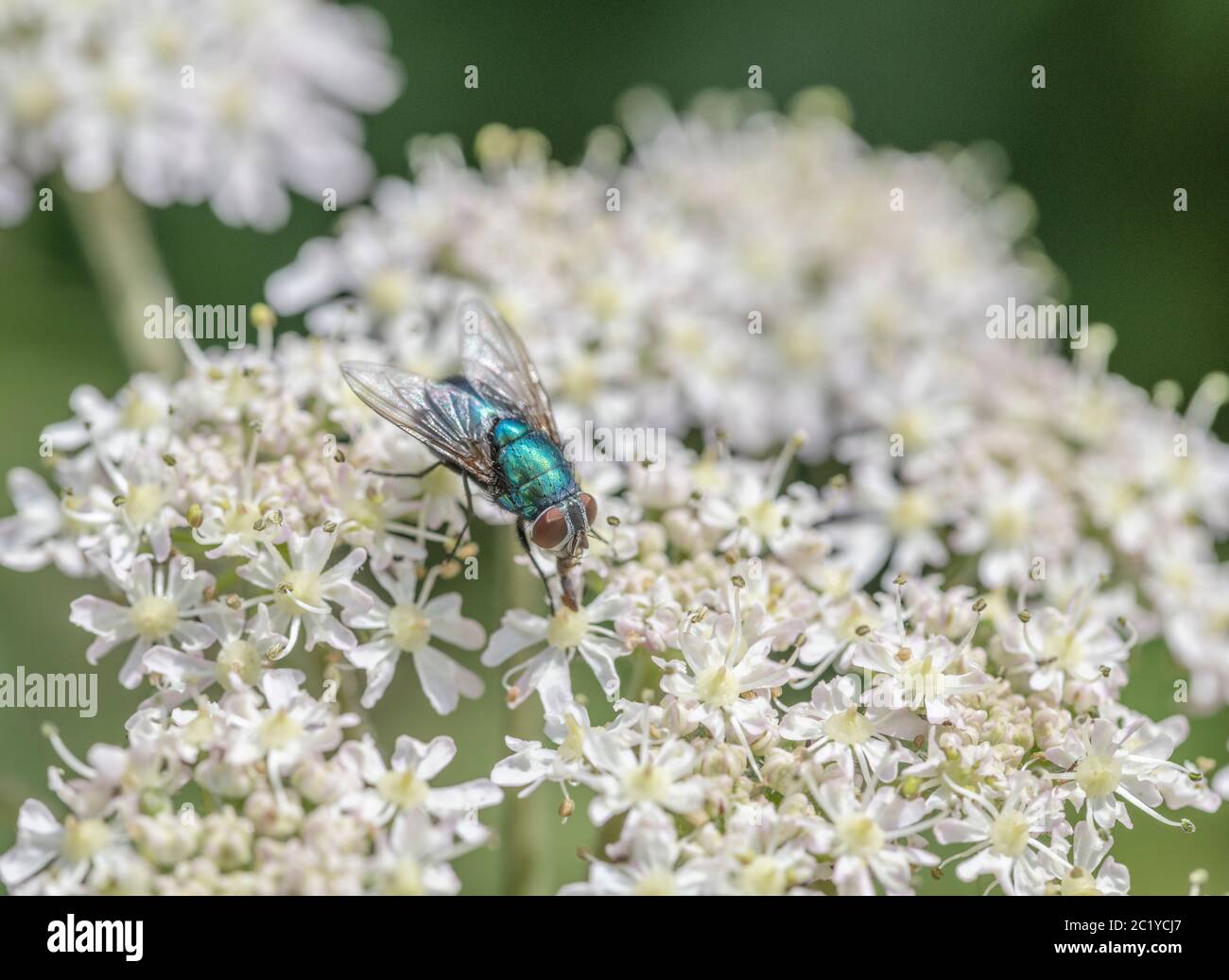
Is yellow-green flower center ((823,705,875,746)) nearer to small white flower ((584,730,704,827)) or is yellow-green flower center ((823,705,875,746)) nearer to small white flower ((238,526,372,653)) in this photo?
small white flower ((584,730,704,827))

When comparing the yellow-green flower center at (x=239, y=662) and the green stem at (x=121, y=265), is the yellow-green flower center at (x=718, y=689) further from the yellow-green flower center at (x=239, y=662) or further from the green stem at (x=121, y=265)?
the green stem at (x=121, y=265)

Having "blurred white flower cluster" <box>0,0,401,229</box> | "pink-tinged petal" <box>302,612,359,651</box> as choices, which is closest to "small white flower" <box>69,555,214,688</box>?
"pink-tinged petal" <box>302,612,359,651</box>

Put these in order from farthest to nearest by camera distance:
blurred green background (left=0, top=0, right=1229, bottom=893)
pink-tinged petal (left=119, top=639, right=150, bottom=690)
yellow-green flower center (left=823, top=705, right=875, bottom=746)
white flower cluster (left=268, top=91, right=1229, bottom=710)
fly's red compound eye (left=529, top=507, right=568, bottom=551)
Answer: blurred green background (left=0, top=0, right=1229, bottom=893) < white flower cluster (left=268, top=91, right=1229, bottom=710) < fly's red compound eye (left=529, top=507, right=568, bottom=551) < pink-tinged petal (left=119, top=639, right=150, bottom=690) < yellow-green flower center (left=823, top=705, right=875, bottom=746)

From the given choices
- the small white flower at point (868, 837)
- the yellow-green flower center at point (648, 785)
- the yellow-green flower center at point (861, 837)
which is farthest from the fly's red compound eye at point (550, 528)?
the yellow-green flower center at point (861, 837)

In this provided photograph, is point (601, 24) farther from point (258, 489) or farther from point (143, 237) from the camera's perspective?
point (258, 489)
